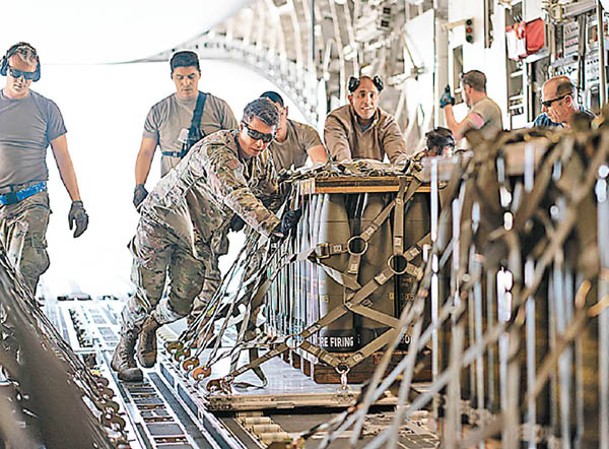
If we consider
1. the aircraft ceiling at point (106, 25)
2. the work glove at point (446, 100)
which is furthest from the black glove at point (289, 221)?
the aircraft ceiling at point (106, 25)

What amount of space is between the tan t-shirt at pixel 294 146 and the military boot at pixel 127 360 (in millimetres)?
1474

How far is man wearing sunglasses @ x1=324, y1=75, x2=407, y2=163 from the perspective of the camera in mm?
5836

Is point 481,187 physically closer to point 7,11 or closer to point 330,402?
point 330,402

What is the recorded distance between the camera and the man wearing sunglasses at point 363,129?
5.84 meters

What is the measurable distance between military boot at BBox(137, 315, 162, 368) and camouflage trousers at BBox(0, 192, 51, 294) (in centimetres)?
72

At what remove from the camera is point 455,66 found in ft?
27.9

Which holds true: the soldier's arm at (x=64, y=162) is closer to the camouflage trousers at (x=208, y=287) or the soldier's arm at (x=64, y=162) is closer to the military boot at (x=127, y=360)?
the camouflage trousers at (x=208, y=287)

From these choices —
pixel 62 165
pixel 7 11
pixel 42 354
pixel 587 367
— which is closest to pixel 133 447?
pixel 42 354

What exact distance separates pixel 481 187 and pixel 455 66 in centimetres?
714

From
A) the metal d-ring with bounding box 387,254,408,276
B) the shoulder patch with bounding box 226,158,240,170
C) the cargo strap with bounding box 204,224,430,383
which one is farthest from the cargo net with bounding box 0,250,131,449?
the metal d-ring with bounding box 387,254,408,276

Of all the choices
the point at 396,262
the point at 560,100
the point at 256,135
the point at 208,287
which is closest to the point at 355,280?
the point at 396,262

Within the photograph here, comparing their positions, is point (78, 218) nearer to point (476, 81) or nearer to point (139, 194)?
point (139, 194)

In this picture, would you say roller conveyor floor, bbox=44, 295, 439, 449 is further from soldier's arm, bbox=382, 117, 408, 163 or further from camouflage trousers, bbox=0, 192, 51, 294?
soldier's arm, bbox=382, 117, 408, 163

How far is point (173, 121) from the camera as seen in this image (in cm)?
623
